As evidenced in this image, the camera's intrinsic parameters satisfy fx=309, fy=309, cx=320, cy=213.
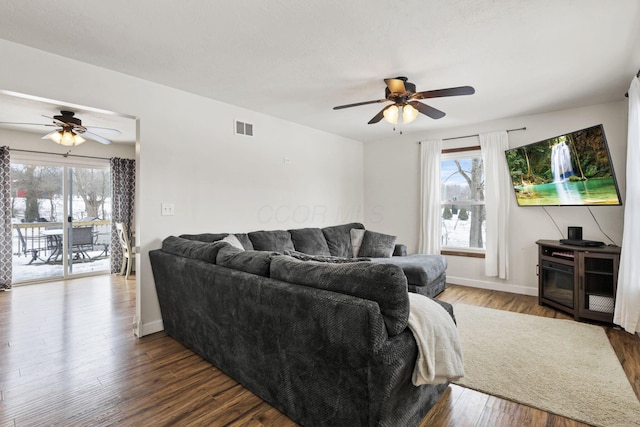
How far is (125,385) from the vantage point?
2.14 m

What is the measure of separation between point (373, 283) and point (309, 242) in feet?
8.93

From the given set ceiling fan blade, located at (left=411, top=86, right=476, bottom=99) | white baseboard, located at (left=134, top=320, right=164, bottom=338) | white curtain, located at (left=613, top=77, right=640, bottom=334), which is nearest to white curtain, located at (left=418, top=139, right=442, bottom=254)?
white curtain, located at (left=613, top=77, right=640, bottom=334)

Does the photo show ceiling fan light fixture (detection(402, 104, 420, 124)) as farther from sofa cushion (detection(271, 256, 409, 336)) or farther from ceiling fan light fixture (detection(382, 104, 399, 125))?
sofa cushion (detection(271, 256, 409, 336))

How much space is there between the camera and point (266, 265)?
1.96m

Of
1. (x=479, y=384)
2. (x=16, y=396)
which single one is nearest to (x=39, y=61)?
(x=16, y=396)

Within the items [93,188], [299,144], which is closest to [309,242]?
[299,144]

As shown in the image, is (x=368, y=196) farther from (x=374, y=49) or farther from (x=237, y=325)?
(x=237, y=325)

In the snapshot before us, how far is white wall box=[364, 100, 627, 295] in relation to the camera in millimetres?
3717

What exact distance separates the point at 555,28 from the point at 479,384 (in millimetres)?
2544

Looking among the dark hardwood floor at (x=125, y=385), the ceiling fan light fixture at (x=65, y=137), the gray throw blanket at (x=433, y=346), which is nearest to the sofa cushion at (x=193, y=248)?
the dark hardwood floor at (x=125, y=385)

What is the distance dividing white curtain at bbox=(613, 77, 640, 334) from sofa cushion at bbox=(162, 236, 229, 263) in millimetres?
3651

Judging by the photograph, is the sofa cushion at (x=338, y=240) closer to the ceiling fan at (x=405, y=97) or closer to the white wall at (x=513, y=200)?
the white wall at (x=513, y=200)

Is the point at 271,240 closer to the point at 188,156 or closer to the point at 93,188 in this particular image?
the point at 188,156

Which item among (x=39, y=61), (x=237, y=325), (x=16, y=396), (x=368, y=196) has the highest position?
(x=39, y=61)
